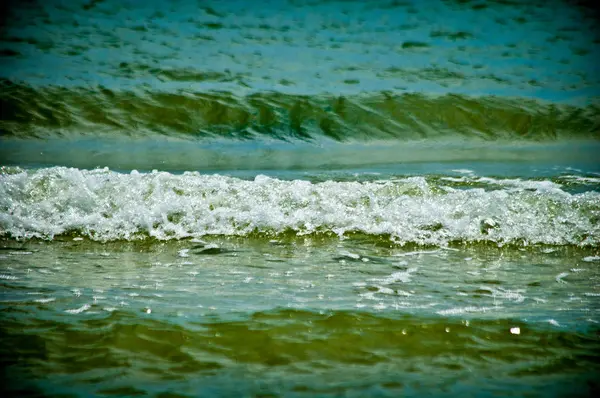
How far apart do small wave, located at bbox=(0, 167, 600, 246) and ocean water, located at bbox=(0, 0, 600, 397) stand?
2 cm

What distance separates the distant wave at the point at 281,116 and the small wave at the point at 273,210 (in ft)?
10.5

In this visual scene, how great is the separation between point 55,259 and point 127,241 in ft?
1.76

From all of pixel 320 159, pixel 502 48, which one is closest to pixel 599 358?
pixel 320 159

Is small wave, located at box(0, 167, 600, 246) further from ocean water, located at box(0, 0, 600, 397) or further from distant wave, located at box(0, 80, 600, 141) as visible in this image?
distant wave, located at box(0, 80, 600, 141)

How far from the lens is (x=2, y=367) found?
2252 millimetres

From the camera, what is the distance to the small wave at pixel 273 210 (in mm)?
4234

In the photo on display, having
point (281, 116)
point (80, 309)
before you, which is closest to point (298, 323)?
point (80, 309)

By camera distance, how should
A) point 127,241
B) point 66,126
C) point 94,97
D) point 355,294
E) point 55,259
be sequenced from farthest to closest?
point 94,97, point 66,126, point 127,241, point 55,259, point 355,294

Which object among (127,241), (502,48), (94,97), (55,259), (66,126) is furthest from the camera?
(502,48)

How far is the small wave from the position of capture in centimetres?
423

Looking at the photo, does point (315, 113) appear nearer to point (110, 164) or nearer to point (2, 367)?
point (110, 164)

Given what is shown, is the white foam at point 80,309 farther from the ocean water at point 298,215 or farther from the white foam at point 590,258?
the white foam at point 590,258

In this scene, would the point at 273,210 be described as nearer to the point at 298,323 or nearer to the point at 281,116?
the point at 298,323

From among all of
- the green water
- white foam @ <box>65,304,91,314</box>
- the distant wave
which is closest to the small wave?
the green water
